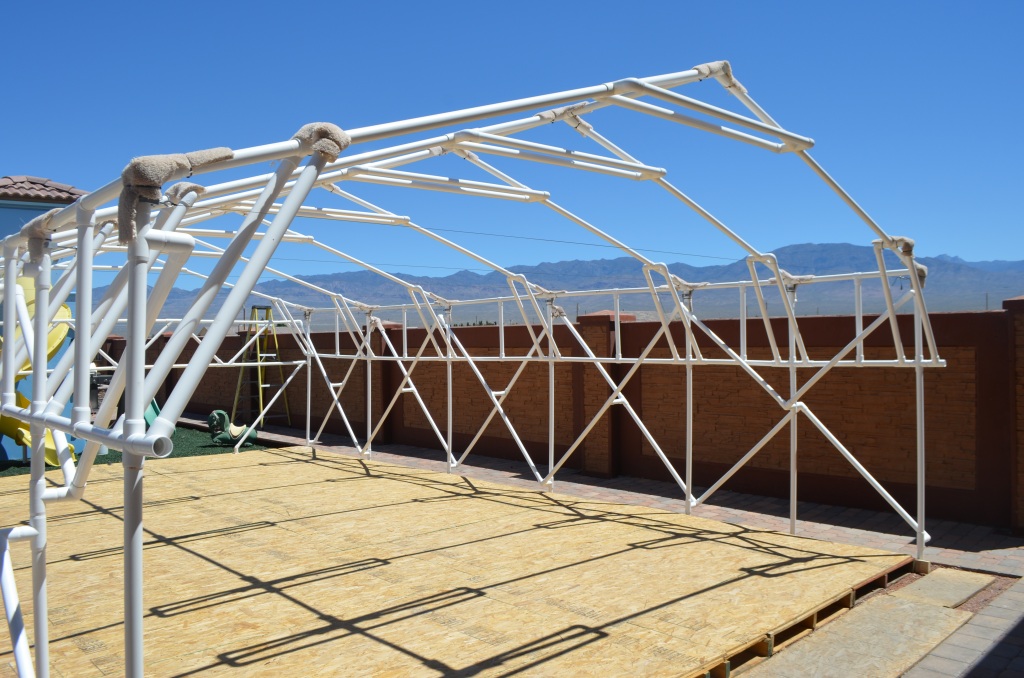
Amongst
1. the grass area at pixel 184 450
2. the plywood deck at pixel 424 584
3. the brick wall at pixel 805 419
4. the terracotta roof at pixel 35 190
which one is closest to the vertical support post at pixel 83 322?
the plywood deck at pixel 424 584

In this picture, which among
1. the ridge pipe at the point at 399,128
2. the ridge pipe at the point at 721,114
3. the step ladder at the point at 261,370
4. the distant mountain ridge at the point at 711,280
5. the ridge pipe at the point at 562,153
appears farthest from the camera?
the distant mountain ridge at the point at 711,280

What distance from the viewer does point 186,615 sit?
17.1ft

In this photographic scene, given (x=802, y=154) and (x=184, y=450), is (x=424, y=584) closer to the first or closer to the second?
(x=802, y=154)

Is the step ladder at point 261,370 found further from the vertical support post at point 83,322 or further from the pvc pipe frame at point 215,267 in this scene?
the vertical support post at point 83,322

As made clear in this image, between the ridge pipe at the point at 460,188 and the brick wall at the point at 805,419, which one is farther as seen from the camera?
the brick wall at the point at 805,419

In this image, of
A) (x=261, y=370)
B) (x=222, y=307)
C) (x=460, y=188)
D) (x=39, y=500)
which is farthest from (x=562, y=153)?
(x=261, y=370)

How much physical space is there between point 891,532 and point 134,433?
7.00 m

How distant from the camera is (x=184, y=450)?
44.7ft

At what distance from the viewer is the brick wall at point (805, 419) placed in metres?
7.47

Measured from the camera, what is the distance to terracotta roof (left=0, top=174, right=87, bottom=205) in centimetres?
1240

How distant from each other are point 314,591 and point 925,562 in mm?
4592

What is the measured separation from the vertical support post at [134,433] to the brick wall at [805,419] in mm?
7182

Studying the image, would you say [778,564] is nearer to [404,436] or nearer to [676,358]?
[676,358]

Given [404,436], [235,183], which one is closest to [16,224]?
[404,436]
